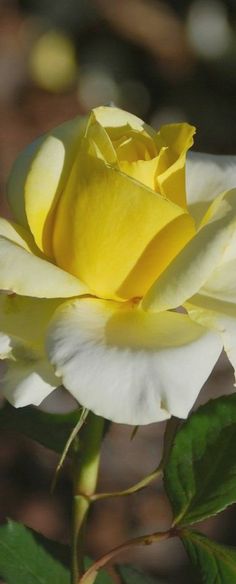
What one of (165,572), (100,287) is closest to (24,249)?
(100,287)

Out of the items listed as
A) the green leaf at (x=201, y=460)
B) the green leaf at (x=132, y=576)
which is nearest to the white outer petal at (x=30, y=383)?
the green leaf at (x=201, y=460)

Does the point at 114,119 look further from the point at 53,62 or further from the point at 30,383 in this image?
the point at 53,62

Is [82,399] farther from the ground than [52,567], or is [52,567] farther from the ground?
[82,399]

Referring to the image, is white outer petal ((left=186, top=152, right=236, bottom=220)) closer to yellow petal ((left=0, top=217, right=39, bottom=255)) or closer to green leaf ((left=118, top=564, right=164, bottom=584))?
yellow petal ((left=0, top=217, right=39, bottom=255))

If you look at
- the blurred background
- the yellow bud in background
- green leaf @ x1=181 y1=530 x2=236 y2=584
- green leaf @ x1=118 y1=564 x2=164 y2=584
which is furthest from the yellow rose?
the yellow bud in background

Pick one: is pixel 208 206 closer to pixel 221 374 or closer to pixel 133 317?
pixel 133 317

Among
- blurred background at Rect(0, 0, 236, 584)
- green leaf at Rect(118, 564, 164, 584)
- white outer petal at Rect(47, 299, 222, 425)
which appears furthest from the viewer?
blurred background at Rect(0, 0, 236, 584)
